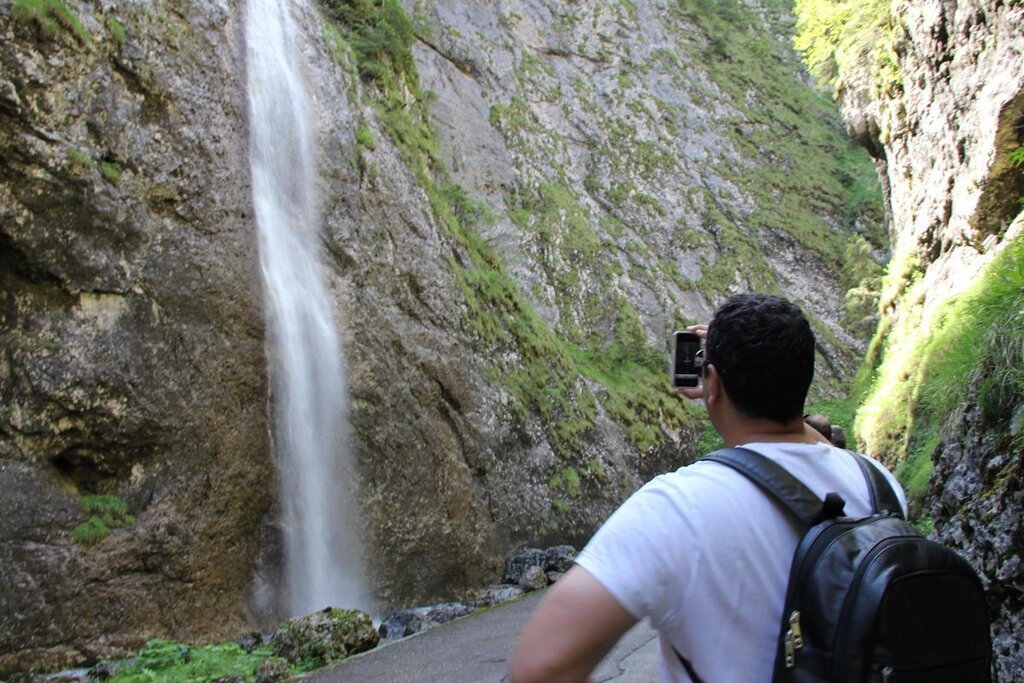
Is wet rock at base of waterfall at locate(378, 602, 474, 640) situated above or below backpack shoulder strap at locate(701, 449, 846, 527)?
below

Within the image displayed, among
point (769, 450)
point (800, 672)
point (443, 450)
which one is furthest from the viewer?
point (443, 450)

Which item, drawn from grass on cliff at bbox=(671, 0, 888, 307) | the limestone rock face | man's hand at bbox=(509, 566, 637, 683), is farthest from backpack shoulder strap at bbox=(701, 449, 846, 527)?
grass on cliff at bbox=(671, 0, 888, 307)

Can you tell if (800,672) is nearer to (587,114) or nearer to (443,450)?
(443,450)

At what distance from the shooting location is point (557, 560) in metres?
13.6

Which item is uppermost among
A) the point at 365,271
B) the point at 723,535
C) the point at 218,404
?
the point at 723,535

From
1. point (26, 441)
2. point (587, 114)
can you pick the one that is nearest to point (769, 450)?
point (26, 441)

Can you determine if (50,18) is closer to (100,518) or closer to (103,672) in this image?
(100,518)

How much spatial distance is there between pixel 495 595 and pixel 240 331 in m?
5.19

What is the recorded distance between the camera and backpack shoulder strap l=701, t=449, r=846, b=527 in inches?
63.9

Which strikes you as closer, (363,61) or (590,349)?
(363,61)

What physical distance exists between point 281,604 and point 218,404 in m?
2.48

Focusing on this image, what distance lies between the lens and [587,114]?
30.0 m

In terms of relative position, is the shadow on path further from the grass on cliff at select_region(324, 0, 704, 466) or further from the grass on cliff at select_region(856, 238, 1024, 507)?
the grass on cliff at select_region(324, 0, 704, 466)

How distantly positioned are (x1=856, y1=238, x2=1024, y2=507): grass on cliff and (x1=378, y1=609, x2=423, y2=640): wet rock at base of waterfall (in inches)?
222
